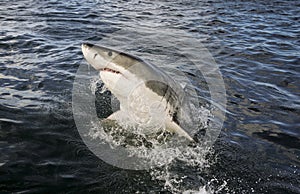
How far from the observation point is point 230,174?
488 centimetres

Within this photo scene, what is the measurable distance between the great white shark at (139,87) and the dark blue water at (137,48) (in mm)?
846

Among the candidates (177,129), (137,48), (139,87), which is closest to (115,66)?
(139,87)

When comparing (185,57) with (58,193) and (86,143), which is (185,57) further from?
(58,193)

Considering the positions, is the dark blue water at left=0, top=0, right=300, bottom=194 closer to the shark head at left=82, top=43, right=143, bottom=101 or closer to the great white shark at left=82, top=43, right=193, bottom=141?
the great white shark at left=82, top=43, right=193, bottom=141

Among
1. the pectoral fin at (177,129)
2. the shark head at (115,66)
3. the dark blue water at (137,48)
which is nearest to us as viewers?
the dark blue water at (137,48)

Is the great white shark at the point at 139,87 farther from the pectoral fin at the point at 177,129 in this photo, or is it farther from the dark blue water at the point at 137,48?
the dark blue water at the point at 137,48

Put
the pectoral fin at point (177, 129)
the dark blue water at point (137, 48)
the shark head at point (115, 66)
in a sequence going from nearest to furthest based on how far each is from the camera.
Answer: the dark blue water at point (137, 48) → the shark head at point (115, 66) → the pectoral fin at point (177, 129)

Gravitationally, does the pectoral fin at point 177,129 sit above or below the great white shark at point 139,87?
below

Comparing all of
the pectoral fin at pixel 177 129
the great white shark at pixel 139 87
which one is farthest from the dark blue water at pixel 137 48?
the great white shark at pixel 139 87

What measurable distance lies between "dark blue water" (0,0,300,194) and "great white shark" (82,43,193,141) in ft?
2.78

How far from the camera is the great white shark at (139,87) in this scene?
16.3ft

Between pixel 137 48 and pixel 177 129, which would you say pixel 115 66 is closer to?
pixel 177 129

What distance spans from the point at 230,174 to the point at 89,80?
4376 mm

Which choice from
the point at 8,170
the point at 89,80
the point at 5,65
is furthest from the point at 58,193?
the point at 5,65
